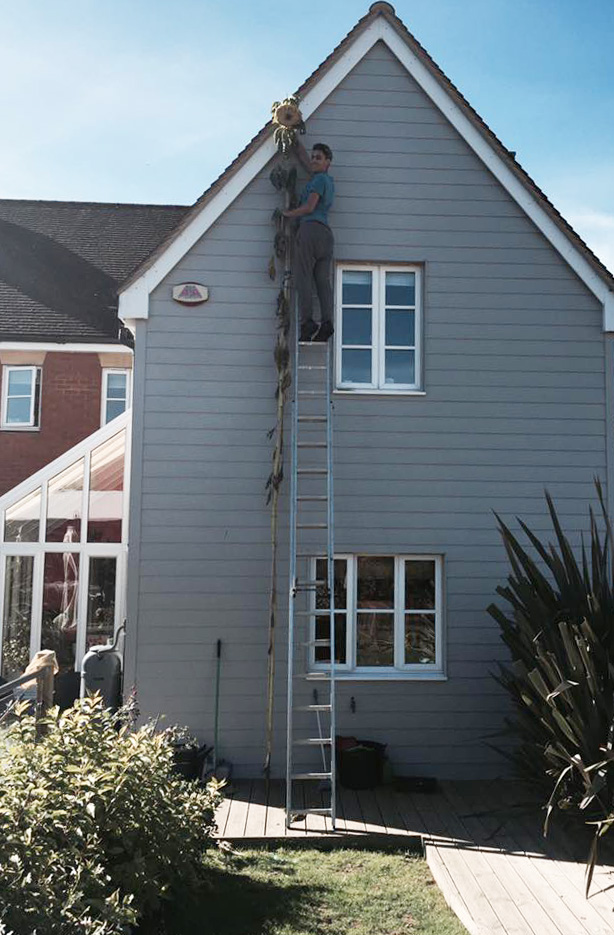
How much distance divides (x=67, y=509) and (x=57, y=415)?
26.3 feet

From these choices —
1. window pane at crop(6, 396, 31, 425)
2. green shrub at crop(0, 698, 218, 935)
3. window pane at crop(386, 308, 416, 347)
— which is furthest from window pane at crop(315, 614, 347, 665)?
window pane at crop(6, 396, 31, 425)

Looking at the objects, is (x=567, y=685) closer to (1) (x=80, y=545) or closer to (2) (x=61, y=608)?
(1) (x=80, y=545)

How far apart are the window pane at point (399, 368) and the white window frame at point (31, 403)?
1059 cm

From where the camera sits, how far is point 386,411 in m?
9.36

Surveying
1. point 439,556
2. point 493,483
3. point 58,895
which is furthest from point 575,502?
point 58,895

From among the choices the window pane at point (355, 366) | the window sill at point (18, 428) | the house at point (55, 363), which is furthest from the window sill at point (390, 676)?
the window sill at point (18, 428)

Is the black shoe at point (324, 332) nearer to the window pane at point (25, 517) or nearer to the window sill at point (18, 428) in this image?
the window pane at point (25, 517)

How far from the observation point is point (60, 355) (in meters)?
18.1

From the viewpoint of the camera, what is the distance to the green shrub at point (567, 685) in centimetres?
623

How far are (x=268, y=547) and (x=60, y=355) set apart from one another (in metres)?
10.7

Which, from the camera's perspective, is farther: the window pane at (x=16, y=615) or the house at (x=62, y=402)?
the window pane at (x=16, y=615)

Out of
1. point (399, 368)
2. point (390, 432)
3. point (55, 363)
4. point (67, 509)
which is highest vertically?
point (55, 363)

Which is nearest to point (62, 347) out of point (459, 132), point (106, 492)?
point (106, 492)

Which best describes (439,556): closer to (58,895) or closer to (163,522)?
(163,522)
